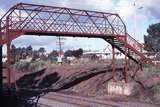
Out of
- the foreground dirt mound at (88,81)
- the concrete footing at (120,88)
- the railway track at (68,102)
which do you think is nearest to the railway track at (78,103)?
the railway track at (68,102)

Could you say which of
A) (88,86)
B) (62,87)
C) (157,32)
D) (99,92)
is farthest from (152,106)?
(157,32)

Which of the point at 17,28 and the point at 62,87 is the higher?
the point at 17,28

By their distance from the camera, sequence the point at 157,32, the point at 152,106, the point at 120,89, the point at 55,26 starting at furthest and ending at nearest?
the point at 157,32 < the point at 120,89 < the point at 55,26 < the point at 152,106

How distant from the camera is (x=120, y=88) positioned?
4069 cm

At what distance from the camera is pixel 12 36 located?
36062mm

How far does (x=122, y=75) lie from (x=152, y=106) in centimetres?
1353

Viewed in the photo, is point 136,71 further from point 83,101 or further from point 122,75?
point 83,101

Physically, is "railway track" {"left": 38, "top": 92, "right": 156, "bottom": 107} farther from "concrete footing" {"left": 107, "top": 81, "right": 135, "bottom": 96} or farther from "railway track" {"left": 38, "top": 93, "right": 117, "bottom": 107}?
"concrete footing" {"left": 107, "top": 81, "right": 135, "bottom": 96}

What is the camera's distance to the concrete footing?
39406 millimetres

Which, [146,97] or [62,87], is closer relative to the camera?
[146,97]

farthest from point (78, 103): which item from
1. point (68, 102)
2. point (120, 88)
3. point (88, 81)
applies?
point (88, 81)

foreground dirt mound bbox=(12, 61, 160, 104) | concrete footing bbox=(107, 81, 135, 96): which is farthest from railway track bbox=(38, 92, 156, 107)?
concrete footing bbox=(107, 81, 135, 96)

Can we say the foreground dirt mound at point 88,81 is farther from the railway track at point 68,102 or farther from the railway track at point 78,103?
the railway track at point 68,102

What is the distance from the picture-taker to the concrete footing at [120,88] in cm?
3941
